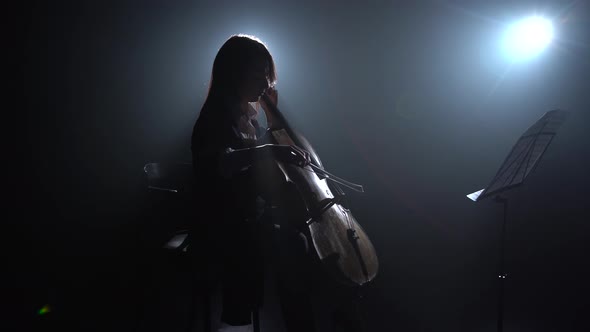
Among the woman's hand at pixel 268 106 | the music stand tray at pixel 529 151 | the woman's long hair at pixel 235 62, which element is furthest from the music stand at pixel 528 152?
the woman's long hair at pixel 235 62

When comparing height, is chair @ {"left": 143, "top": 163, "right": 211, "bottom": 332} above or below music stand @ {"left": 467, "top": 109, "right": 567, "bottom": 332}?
below

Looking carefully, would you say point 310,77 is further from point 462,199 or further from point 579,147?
point 579,147

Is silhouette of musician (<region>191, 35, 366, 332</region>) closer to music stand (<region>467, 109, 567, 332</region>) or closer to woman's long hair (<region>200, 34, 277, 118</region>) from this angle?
woman's long hair (<region>200, 34, 277, 118</region>)

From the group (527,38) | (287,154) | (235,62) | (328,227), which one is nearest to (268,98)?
(235,62)

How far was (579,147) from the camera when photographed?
206cm

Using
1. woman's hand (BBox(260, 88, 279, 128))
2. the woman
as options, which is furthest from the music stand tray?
woman's hand (BBox(260, 88, 279, 128))

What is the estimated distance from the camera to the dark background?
205 cm

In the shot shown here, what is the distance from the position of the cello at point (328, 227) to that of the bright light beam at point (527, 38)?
1.62 meters

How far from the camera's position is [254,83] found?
52.4 inches

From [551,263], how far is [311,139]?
5.24 ft

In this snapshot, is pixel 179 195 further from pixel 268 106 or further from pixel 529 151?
pixel 529 151

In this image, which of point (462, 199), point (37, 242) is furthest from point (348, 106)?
point (37, 242)

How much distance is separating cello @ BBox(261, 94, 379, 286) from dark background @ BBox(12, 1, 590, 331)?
41.9 inches

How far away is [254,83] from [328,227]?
632 millimetres
